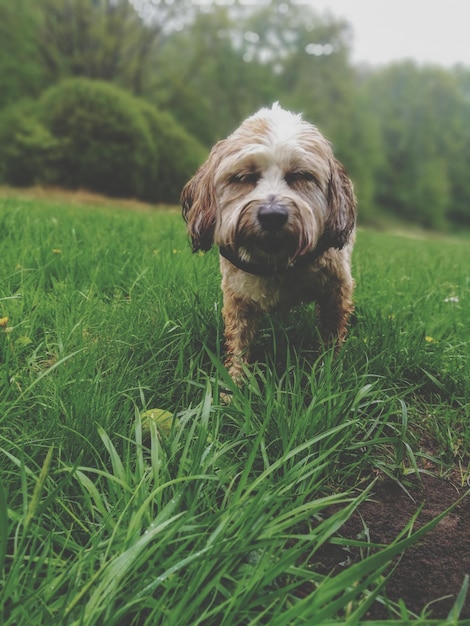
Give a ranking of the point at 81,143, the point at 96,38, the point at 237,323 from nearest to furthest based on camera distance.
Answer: the point at 237,323 → the point at 81,143 → the point at 96,38

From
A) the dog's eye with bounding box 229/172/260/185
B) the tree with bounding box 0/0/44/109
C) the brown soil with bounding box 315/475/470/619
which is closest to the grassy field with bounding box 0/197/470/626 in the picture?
the brown soil with bounding box 315/475/470/619

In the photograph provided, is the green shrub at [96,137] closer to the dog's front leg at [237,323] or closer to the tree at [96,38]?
the tree at [96,38]

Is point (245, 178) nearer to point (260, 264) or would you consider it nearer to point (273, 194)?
point (273, 194)

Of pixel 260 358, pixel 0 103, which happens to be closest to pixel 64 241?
pixel 260 358

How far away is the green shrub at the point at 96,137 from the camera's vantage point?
20.0 meters

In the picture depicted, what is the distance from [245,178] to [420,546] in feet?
6.08

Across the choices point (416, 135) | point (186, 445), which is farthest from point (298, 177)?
point (416, 135)

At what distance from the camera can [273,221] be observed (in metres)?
2.47

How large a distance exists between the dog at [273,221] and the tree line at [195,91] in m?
18.6

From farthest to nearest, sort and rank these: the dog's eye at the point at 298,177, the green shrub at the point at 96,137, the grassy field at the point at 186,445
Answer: the green shrub at the point at 96,137, the dog's eye at the point at 298,177, the grassy field at the point at 186,445

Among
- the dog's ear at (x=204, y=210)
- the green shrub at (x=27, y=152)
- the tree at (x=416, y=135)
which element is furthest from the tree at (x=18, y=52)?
the tree at (x=416, y=135)

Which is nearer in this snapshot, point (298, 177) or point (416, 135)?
point (298, 177)

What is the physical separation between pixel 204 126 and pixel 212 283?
97.5 feet

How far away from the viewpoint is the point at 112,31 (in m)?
28.9
